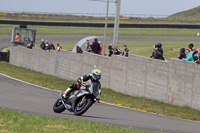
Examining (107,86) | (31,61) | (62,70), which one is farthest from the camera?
(31,61)

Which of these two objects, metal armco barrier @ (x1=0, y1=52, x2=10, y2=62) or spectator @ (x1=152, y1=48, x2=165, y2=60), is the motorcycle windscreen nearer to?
spectator @ (x1=152, y1=48, x2=165, y2=60)

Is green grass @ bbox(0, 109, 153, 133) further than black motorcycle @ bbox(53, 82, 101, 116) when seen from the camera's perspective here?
No

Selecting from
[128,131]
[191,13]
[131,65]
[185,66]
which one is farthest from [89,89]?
[191,13]

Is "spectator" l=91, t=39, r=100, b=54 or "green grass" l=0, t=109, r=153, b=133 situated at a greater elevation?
"spectator" l=91, t=39, r=100, b=54

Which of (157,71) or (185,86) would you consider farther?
(157,71)

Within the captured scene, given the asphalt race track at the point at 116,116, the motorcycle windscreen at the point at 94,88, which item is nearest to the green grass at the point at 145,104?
the asphalt race track at the point at 116,116

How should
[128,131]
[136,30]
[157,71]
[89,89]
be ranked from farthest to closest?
[136,30]
[157,71]
[89,89]
[128,131]

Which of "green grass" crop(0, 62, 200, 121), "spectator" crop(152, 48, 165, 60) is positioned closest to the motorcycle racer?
"green grass" crop(0, 62, 200, 121)

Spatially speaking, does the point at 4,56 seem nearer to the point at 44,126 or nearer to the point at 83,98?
the point at 83,98

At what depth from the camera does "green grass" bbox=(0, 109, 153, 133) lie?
8852 mm

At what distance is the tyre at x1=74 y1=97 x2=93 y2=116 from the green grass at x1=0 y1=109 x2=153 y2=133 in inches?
69.5

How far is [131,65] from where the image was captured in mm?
22141

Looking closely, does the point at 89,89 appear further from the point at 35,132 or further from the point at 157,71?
the point at 157,71

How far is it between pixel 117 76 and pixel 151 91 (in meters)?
3.32
